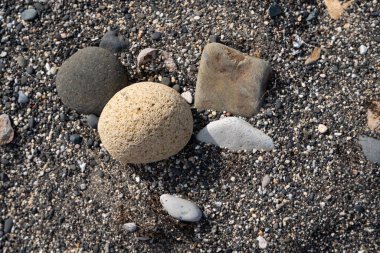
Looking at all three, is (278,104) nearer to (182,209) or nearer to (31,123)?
(182,209)

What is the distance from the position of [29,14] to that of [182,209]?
157 centimetres

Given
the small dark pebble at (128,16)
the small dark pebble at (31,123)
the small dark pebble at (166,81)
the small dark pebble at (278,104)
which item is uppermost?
the small dark pebble at (128,16)

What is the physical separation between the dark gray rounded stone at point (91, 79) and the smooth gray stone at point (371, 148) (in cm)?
147

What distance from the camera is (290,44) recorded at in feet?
9.79

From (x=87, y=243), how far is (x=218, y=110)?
117cm

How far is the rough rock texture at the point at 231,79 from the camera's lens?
2.90 metres

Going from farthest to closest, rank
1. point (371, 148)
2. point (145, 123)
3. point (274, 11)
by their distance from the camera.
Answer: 1. point (274, 11)
2. point (371, 148)
3. point (145, 123)

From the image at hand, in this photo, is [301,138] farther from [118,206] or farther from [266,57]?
[118,206]

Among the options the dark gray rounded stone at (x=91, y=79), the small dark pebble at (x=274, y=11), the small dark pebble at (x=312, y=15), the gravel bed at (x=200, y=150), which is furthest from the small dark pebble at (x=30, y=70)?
the small dark pebble at (x=312, y=15)

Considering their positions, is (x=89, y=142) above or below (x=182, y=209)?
above

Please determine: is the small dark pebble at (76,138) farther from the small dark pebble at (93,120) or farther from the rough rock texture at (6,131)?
the rough rock texture at (6,131)

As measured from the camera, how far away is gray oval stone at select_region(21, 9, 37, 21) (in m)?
3.13

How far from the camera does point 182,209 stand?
2.95 metres

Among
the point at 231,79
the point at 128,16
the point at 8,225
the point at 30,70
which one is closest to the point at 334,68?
the point at 231,79
